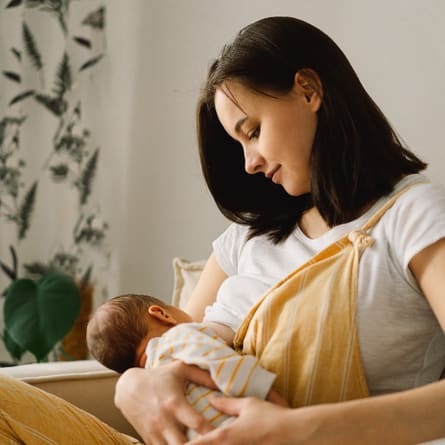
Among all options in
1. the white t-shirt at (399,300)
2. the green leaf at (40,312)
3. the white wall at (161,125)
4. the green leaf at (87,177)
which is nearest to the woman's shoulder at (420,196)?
the white t-shirt at (399,300)

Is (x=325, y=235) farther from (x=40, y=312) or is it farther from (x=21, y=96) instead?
(x=21, y=96)

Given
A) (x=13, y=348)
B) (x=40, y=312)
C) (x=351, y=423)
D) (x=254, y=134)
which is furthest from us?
(x=13, y=348)

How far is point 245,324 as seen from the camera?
4.30 ft

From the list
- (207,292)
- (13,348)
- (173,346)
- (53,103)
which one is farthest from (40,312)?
(173,346)

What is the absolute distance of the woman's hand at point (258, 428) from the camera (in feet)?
3.37

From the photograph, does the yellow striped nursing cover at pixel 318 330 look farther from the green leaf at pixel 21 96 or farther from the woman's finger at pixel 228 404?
the green leaf at pixel 21 96

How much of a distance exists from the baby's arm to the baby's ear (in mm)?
122

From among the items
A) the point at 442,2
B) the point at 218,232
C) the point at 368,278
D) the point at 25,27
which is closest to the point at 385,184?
the point at 368,278

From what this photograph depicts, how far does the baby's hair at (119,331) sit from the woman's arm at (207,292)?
9.4 inches

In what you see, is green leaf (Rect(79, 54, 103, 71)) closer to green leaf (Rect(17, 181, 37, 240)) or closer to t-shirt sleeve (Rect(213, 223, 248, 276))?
green leaf (Rect(17, 181, 37, 240))

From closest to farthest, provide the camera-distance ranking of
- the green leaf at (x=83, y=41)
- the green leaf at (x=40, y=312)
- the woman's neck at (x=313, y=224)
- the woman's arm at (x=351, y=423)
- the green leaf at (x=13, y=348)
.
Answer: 1. the woman's arm at (x=351, y=423)
2. the woman's neck at (x=313, y=224)
3. the green leaf at (x=40, y=312)
4. the green leaf at (x=13, y=348)
5. the green leaf at (x=83, y=41)

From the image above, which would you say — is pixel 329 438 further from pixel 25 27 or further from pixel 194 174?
pixel 25 27

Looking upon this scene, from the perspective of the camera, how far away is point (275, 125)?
131cm

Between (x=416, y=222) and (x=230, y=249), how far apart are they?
0.54 meters
